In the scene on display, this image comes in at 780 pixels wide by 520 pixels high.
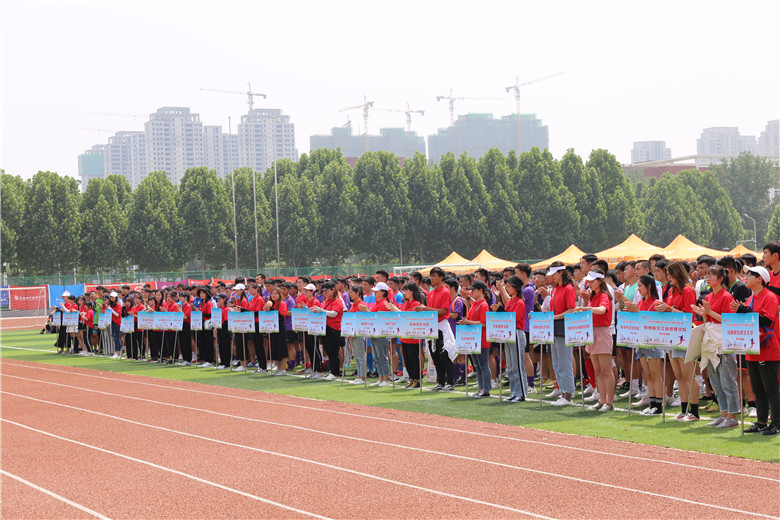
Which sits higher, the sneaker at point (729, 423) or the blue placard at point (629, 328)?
the blue placard at point (629, 328)

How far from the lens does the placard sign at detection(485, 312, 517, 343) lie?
48.3ft

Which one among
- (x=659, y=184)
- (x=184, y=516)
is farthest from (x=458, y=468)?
(x=659, y=184)

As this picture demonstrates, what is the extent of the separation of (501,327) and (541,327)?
2.83 feet

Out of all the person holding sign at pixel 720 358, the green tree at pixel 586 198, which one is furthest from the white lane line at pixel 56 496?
the green tree at pixel 586 198

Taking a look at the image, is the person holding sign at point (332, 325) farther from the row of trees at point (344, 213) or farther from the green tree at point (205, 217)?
the green tree at point (205, 217)

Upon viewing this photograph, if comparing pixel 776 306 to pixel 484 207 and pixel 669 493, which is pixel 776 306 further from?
pixel 484 207

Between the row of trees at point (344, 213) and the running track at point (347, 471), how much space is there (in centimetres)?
6105

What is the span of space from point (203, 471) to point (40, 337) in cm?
3507

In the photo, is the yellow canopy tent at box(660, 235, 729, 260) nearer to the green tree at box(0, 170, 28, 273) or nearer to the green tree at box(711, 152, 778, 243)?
the green tree at box(0, 170, 28, 273)

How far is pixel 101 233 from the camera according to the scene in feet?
240

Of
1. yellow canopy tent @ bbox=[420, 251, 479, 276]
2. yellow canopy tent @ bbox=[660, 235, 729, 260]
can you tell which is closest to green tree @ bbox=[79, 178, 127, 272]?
yellow canopy tent @ bbox=[420, 251, 479, 276]

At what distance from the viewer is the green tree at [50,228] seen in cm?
6944

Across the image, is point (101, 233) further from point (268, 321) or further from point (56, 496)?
point (56, 496)

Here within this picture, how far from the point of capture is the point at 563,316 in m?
14.0
